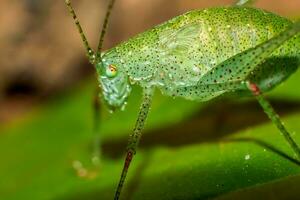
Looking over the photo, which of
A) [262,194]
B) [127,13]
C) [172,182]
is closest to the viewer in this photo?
[262,194]

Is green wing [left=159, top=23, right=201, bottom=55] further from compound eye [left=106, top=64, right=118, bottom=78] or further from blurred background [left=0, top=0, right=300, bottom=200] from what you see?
blurred background [left=0, top=0, right=300, bottom=200]

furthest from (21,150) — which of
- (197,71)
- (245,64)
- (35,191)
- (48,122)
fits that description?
(245,64)

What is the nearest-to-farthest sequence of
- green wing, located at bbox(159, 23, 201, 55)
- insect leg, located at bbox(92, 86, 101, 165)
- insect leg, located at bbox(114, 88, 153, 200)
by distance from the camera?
insect leg, located at bbox(114, 88, 153, 200) → green wing, located at bbox(159, 23, 201, 55) → insect leg, located at bbox(92, 86, 101, 165)

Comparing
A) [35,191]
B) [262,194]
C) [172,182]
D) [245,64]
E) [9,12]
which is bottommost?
[262,194]

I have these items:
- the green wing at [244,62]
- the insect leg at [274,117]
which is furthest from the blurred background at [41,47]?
the insect leg at [274,117]

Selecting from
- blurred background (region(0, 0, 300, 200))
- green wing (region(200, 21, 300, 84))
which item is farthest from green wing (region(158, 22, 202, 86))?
blurred background (region(0, 0, 300, 200))

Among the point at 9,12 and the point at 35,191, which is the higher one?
the point at 9,12

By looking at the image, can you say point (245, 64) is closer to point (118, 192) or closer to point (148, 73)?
point (148, 73)

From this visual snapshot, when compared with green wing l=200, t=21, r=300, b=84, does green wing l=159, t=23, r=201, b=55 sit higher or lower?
higher
